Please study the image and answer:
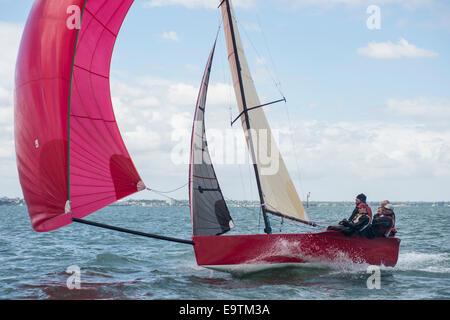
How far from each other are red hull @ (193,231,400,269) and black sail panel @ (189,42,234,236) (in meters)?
0.64

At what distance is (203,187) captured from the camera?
429 inches

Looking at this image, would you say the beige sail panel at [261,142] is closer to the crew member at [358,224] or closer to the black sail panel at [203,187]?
the black sail panel at [203,187]

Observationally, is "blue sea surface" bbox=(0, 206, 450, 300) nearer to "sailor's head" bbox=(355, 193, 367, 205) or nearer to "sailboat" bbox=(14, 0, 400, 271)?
"sailboat" bbox=(14, 0, 400, 271)

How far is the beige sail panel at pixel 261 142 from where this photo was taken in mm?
11406

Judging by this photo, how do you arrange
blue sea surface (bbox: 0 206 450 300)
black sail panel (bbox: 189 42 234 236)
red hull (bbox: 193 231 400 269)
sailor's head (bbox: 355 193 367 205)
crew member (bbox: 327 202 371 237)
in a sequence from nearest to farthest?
blue sea surface (bbox: 0 206 450 300) < red hull (bbox: 193 231 400 269) < black sail panel (bbox: 189 42 234 236) < crew member (bbox: 327 202 371 237) < sailor's head (bbox: 355 193 367 205)

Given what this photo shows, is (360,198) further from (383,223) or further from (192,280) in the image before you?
(192,280)

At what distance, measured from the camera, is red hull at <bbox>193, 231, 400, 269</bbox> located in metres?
10.0

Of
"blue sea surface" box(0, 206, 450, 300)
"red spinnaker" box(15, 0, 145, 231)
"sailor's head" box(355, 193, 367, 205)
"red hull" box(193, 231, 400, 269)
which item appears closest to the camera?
"red spinnaker" box(15, 0, 145, 231)

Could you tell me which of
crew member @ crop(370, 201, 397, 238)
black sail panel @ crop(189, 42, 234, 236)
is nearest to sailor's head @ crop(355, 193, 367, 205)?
crew member @ crop(370, 201, 397, 238)

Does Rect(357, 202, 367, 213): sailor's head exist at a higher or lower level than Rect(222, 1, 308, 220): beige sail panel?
lower

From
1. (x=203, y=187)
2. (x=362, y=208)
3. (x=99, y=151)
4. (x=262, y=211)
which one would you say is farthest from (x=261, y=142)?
(x=99, y=151)

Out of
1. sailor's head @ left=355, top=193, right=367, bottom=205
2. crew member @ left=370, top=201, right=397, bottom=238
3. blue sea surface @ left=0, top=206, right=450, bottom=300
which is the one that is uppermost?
sailor's head @ left=355, top=193, right=367, bottom=205

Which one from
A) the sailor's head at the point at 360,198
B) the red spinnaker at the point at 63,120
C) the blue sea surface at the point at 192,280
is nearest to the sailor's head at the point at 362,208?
the sailor's head at the point at 360,198
